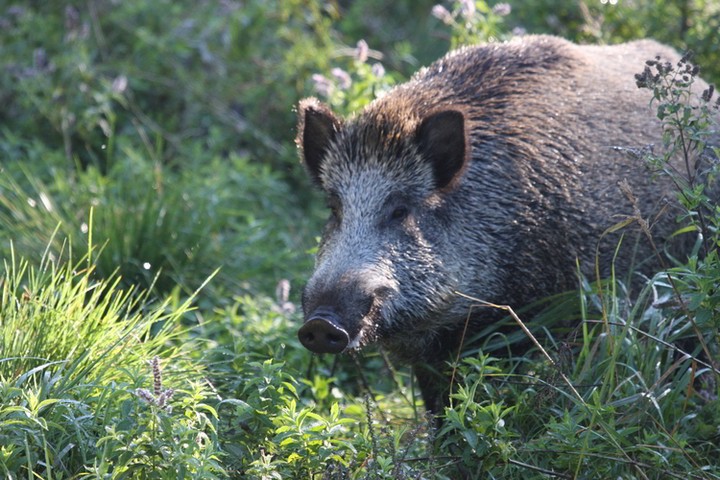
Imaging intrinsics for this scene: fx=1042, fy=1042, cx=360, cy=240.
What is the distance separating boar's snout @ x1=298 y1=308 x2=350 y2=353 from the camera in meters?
3.71

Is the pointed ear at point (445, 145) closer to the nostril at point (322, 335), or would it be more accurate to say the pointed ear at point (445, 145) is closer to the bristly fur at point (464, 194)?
the bristly fur at point (464, 194)

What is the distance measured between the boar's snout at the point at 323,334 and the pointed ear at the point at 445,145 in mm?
985

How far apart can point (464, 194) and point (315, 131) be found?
74 centimetres

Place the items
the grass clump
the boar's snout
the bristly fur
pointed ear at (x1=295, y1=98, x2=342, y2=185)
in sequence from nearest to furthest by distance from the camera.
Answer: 1. the grass clump
2. the boar's snout
3. the bristly fur
4. pointed ear at (x1=295, y1=98, x2=342, y2=185)

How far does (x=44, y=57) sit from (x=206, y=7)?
1581 mm

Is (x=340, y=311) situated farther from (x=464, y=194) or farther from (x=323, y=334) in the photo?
(x=464, y=194)

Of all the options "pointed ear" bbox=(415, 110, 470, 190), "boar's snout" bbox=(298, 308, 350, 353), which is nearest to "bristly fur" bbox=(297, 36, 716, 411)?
"pointed ear" bbox=(415, 110, 470, 190)

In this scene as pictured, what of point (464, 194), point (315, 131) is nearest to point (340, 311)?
point (464, 194)

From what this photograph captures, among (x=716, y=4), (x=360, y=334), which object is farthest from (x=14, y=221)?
(x=716, y=4)

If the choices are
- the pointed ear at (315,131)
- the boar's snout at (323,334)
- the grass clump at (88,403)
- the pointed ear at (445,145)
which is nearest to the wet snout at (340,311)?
the boar's snout at (323,334)

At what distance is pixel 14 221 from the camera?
5469mm

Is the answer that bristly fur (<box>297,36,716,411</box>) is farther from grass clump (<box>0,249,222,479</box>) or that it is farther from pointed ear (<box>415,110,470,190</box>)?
grass clump (<box>0,249,222,479</box>)

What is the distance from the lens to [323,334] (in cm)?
372

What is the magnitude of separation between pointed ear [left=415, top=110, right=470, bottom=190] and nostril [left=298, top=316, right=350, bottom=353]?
995 mm
